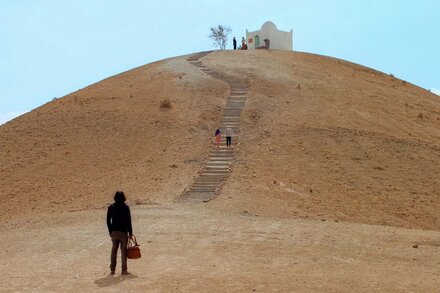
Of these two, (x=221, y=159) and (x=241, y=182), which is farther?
(x=221, y=159)

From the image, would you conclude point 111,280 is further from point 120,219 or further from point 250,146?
point 250,146

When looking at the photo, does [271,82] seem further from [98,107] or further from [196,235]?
[196,235]

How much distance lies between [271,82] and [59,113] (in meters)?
11.8

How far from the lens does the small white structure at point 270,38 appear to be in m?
48.6

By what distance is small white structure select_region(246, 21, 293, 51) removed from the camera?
1913 inches

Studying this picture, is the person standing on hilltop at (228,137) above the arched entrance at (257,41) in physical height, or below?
below

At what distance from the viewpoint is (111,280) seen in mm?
11711

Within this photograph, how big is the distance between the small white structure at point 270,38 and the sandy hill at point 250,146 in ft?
22.3

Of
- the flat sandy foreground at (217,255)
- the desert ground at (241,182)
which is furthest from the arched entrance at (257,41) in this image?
the flat sandy foreground at (217,255)

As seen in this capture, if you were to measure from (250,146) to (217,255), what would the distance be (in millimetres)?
15086

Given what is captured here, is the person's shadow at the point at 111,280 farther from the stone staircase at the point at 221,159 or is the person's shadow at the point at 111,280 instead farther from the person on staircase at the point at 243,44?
the person on staircase at the point at 243,44

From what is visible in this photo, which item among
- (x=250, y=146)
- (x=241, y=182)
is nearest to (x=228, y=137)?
(x=250, y=146)

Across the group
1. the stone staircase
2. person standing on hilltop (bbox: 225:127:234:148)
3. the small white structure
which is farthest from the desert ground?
the small white structure

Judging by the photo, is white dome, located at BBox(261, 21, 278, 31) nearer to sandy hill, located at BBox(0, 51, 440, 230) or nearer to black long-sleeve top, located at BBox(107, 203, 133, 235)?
sandy hill, located at BBox(0, 51, 440, 230)
